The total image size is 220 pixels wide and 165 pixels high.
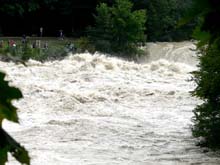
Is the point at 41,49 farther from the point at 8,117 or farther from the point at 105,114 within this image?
the point at 8,117

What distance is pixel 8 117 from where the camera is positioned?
1.10m

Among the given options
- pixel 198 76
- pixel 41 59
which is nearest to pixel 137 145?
pixel 198 76

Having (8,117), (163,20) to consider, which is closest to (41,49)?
(163,20)

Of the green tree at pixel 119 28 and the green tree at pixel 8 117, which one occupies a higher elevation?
the green tree at pixel 8 117

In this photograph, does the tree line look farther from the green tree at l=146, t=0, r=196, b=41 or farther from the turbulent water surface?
the turbulent water surface

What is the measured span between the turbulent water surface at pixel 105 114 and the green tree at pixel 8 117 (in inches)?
309

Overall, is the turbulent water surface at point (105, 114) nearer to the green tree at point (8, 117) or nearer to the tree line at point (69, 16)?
the green tree at point (8, 117)

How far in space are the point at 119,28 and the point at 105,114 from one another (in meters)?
16.0

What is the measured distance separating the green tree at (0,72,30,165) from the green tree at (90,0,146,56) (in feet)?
89.6

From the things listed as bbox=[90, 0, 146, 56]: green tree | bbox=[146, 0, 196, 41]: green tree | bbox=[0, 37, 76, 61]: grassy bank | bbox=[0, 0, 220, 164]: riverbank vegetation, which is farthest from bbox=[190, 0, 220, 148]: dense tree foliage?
bbox=[146, 0, 196, 41]: green tree

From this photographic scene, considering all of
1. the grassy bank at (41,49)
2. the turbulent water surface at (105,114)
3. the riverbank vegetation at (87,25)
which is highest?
the riverbank vegetation at (87,25)

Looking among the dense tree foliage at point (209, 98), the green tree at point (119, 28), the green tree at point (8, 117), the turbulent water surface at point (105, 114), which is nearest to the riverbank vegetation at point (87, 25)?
the green tree at point (119, 28)

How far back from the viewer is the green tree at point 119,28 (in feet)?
94.6

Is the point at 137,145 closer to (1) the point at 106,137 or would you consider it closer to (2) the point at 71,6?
(1) the point at 106,137
